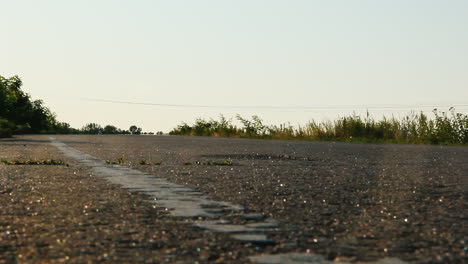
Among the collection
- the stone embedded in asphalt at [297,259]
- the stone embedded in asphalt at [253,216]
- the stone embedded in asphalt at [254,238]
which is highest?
the stone embedded in asphalt at [253,216]

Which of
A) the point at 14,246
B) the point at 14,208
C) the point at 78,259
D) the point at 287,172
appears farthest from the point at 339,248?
the point at 287,172

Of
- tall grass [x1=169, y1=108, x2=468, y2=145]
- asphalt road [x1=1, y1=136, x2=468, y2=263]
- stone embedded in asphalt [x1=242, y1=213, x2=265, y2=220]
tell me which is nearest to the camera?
asphalt road [x1=1, y1=136, x2=468, y2=263]

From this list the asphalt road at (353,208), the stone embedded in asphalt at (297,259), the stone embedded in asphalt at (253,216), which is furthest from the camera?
the stone embedded in asphalt at (253,216)

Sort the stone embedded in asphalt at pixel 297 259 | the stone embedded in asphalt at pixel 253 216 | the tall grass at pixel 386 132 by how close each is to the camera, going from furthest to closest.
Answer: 1. the tall grass at pixel 386 132
2. the stone embedded in asphalt at pixel 253 216
3. the stone embedded in asphalt at pixel 297 259

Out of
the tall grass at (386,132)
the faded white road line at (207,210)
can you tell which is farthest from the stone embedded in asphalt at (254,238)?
Result: the tall grass at (386,132)

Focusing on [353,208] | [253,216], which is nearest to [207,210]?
[253,216]

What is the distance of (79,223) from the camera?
291 centimetres

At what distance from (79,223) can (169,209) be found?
586mm

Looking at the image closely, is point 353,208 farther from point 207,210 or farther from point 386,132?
point 386,132

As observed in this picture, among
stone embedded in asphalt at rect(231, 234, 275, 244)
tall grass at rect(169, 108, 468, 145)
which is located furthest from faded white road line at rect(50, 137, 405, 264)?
tall grass at rect(169, 108, 468, 145)

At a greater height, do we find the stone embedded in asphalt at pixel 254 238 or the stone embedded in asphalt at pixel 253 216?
the stone embedded in asphalt at pixel 253 216

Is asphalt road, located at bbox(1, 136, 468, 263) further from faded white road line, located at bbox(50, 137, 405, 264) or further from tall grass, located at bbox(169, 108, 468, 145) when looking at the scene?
tall grass, located at bbox(169, 108, 468, 145)

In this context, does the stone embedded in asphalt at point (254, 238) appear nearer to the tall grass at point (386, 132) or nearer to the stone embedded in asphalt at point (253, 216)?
the stone embedded in asphalt at point (253, 216)

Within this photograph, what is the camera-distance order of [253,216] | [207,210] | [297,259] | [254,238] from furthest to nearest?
[207,210] → [253,216] → [254,238] → [297,259]
